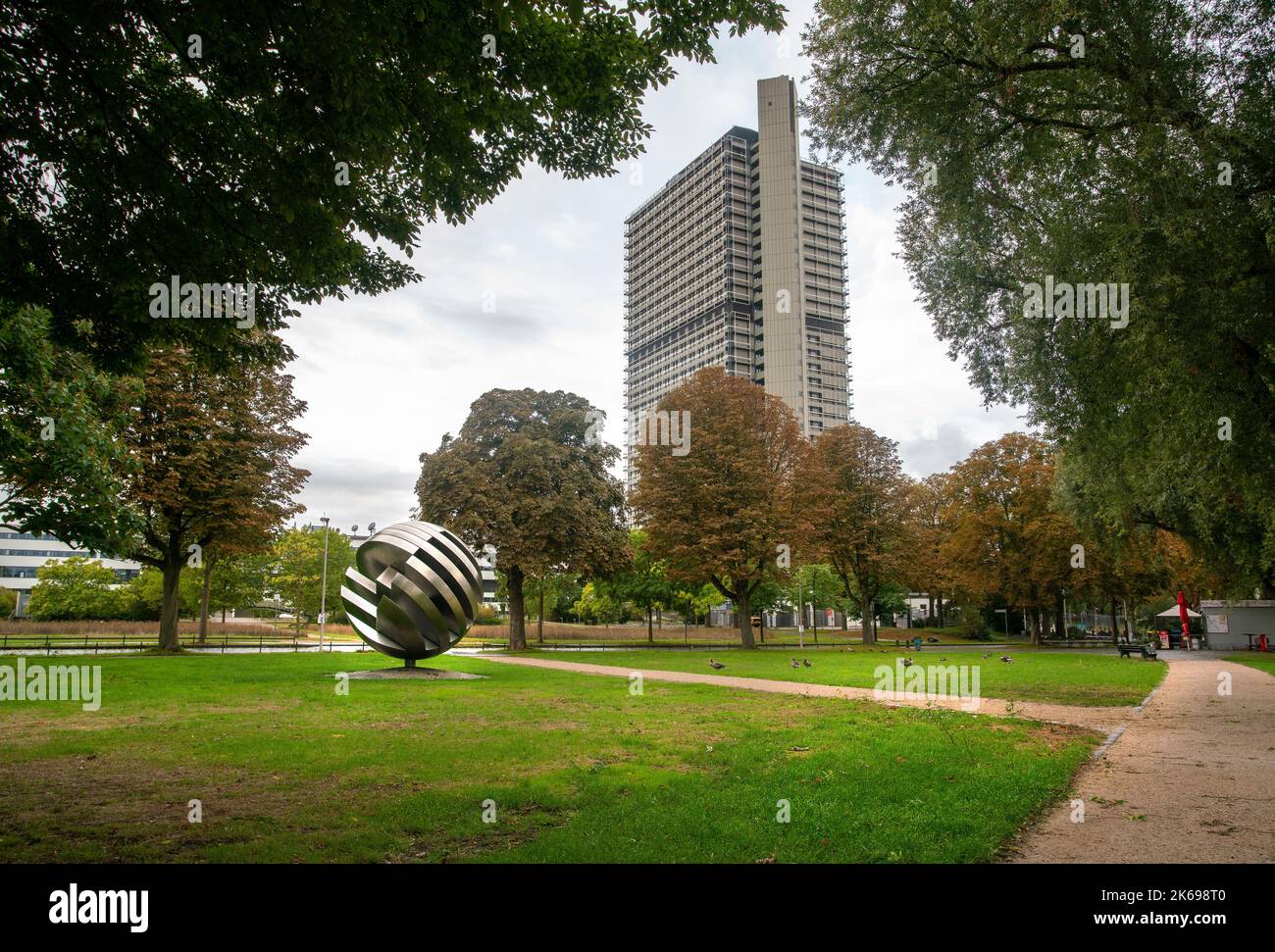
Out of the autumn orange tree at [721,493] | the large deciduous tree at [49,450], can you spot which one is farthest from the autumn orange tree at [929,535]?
the large deciduous tree at [49,450]

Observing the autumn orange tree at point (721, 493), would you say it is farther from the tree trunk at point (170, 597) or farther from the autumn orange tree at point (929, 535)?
the tree trunk at point (170, 597)

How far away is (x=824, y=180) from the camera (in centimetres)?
14150

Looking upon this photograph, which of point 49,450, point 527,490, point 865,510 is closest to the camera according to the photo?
point 49,450

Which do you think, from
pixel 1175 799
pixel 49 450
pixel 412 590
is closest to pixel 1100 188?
pixel 1175 799

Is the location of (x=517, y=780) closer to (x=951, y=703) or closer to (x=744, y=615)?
(x=951, y=703)

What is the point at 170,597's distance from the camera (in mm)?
32281

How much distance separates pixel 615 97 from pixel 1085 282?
28.8ft

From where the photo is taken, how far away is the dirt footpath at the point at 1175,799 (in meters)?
5.79

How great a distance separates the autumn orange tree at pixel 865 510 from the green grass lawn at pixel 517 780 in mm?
33292

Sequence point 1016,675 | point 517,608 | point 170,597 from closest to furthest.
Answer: point 1016,675 → point 170,597 → point 517,608

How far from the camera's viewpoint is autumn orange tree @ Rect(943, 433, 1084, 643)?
49938mm

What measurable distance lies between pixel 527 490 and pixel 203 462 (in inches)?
575

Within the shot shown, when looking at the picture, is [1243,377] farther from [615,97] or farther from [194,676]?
[194,676]
